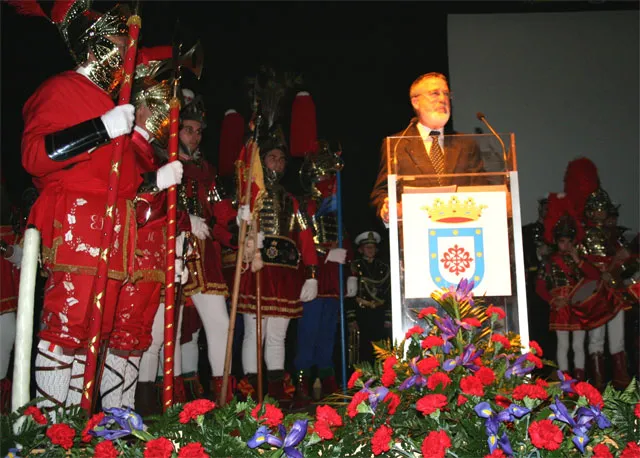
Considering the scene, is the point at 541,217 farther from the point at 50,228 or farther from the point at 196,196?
the point at 50,228

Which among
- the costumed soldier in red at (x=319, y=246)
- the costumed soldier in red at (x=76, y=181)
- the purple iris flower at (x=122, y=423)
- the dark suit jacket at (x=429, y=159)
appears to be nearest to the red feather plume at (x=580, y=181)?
the costumed soldier in red at (x=319, y=246)

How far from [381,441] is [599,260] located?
17.4ft

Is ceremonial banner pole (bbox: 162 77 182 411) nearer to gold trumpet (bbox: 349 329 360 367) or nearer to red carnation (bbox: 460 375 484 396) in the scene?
red carnation (bbox: 460 375 484 396)

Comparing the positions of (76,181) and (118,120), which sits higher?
(118,120)

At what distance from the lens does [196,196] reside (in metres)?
4.45

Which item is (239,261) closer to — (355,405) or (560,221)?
(355,405)

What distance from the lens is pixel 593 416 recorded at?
164cm

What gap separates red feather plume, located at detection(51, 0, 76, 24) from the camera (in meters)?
2.82

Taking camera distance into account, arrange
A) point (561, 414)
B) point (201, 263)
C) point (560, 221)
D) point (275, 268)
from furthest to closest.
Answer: point (560, 221), point (275, 268), point (201, 263), point (561, 414)

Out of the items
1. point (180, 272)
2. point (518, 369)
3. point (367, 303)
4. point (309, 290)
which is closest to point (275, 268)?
point (309, 290)

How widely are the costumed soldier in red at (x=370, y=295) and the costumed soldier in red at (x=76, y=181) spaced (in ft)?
13.7

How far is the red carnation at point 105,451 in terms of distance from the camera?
5.12 feet

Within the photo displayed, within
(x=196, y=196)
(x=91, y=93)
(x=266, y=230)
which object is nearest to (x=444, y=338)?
(x=91, y=93)

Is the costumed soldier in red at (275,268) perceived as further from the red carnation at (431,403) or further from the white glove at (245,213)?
the red carnation at (431,403)
